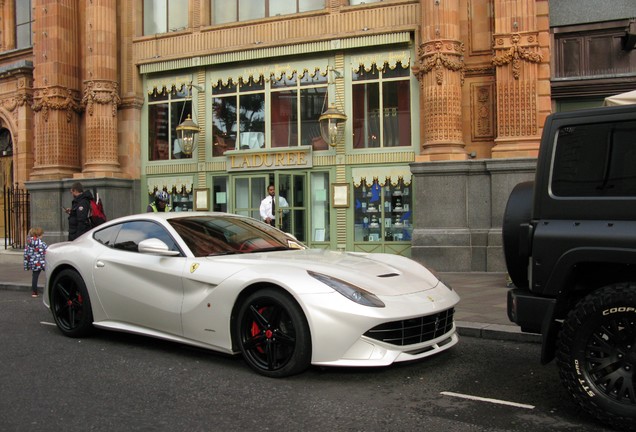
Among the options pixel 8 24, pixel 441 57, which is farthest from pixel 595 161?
pixel 8 24

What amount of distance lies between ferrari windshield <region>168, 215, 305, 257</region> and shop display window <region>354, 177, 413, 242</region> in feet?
24.6

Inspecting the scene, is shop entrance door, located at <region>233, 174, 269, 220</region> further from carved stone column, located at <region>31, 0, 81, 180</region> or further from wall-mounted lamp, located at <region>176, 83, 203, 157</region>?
carved stone column, located at <region>31, 0, 81, 180</region>

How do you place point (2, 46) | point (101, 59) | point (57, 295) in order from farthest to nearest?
point (2, 46), point (101, 59), point (57, 295)

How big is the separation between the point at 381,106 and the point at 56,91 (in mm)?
8888

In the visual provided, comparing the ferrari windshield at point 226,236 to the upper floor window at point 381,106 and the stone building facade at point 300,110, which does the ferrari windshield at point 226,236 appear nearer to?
the stone building facade at point 300,110

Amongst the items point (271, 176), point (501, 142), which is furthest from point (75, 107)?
point (501, 142)

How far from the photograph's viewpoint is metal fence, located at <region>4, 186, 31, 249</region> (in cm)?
1797

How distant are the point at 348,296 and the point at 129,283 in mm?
2430

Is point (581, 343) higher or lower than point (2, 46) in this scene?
lower

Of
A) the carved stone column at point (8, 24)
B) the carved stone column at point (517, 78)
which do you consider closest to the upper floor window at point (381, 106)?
the carved stone column at point (517, 78)

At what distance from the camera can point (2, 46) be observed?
64.9ft

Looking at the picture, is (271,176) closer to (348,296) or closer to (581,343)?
(348,296)

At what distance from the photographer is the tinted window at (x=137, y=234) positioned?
6090mm

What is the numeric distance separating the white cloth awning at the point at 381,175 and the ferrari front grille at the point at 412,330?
8.90m
